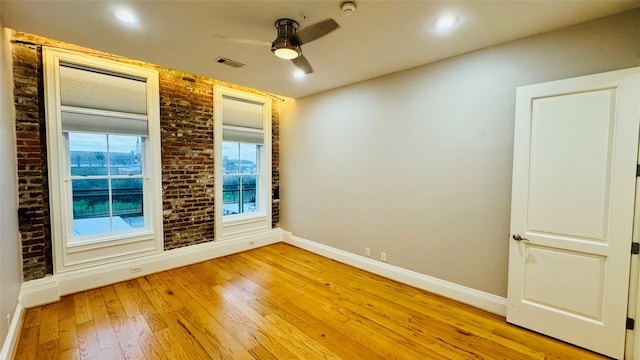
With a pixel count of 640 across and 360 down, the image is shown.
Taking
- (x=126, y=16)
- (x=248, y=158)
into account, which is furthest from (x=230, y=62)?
(x=248, y=158)

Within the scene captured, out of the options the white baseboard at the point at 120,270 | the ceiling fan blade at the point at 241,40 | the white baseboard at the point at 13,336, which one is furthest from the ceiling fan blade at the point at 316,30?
the white baseboard at the point at 120,270

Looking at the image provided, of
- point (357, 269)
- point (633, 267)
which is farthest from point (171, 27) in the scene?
point (633, 267)

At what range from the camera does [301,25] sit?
229 centimetres

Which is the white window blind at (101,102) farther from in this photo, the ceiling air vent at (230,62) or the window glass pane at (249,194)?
the window glass pane at (249,194)

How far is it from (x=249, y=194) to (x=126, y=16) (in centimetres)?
331

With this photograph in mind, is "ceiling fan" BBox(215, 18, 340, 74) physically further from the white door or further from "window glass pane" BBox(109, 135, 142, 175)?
"window glass pane" BBox(109, 135, 142, 175)

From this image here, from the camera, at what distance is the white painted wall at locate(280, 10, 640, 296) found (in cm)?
238

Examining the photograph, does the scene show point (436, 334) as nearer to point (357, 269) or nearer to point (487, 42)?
point (357, 269)

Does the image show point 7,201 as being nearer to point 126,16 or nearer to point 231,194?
point 126,16

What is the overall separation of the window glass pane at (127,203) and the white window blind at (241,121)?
150 centimetres

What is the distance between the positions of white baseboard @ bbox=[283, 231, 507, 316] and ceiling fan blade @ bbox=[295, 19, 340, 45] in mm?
2944

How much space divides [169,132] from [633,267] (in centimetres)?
518

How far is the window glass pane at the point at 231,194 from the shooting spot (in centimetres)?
460

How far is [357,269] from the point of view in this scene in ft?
12.7
